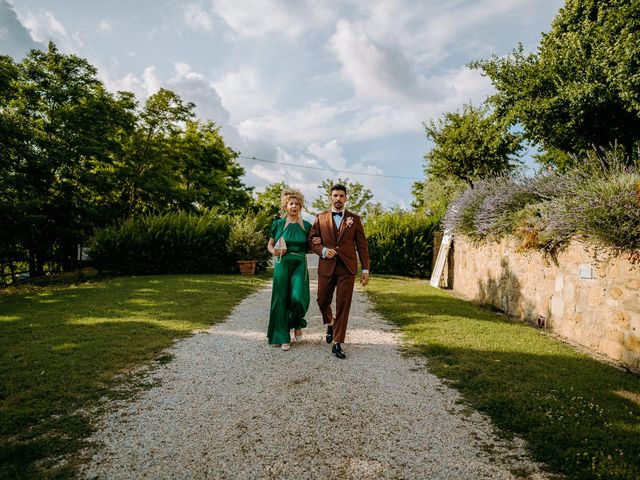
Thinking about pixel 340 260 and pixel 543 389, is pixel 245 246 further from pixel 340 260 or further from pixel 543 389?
pixel 543 389

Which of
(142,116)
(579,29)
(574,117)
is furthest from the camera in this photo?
(142,116)

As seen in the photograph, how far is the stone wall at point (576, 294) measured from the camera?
5.05m

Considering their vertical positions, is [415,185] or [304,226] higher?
[415,185]

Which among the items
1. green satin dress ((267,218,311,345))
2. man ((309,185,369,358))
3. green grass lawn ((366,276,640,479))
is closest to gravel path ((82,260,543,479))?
green grass lawn ((366,276,640,479))

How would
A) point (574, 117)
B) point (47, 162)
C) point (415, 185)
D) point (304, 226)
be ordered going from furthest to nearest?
1. point (415, 185)
2. point (47, 162)
3. point (574, 117)
4. point (304, 226)

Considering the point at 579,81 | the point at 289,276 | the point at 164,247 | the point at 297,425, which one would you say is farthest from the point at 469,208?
the point at 164,247

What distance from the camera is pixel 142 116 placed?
909 inches

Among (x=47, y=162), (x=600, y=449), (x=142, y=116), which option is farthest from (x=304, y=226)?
(x=142, y=116)

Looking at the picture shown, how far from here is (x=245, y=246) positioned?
15.6 metres

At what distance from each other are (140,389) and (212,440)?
136cm

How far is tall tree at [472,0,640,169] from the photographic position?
11.0 meters

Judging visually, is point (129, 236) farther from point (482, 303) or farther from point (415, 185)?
point (415, 185)

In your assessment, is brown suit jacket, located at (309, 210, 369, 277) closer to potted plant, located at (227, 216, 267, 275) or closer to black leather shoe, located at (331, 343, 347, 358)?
black leather shoe, located at (331, 343, 347, 358)

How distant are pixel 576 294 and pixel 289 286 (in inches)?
185
